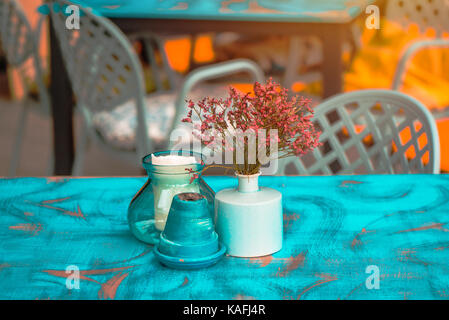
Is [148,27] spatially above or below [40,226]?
above

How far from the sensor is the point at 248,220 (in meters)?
0.70

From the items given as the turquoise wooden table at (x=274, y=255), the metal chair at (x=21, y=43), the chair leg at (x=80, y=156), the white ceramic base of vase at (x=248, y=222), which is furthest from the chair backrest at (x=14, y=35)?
the white ceramic base of vase at (x=248, y=222)

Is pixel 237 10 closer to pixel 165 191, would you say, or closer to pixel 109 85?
pixel 109 85

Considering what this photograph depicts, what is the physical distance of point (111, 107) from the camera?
1944mm

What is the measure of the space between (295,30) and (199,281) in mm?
1465

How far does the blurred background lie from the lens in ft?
7.94

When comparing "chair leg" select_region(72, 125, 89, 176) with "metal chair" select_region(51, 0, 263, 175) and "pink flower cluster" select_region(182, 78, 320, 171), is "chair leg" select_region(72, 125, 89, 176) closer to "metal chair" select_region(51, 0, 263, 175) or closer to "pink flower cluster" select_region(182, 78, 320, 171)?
"metal chair" select_region(51, 0, 263, 175)

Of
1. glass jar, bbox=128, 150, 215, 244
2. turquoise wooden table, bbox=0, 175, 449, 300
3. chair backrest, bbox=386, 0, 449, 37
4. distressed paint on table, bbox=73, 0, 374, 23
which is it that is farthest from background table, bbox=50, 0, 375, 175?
glass jar, bbox=128, 150, 215, 244

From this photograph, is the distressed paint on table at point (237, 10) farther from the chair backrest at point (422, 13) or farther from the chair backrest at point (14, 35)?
the chair backrest at point (422, 13)

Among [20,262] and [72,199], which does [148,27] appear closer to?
[72,199]

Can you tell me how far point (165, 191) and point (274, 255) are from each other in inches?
6.8

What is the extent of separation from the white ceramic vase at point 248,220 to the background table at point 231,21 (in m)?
1.33

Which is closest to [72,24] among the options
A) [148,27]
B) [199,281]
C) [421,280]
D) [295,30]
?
[148,27]

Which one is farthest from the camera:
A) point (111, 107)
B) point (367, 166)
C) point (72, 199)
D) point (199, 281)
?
point (111, 107)
